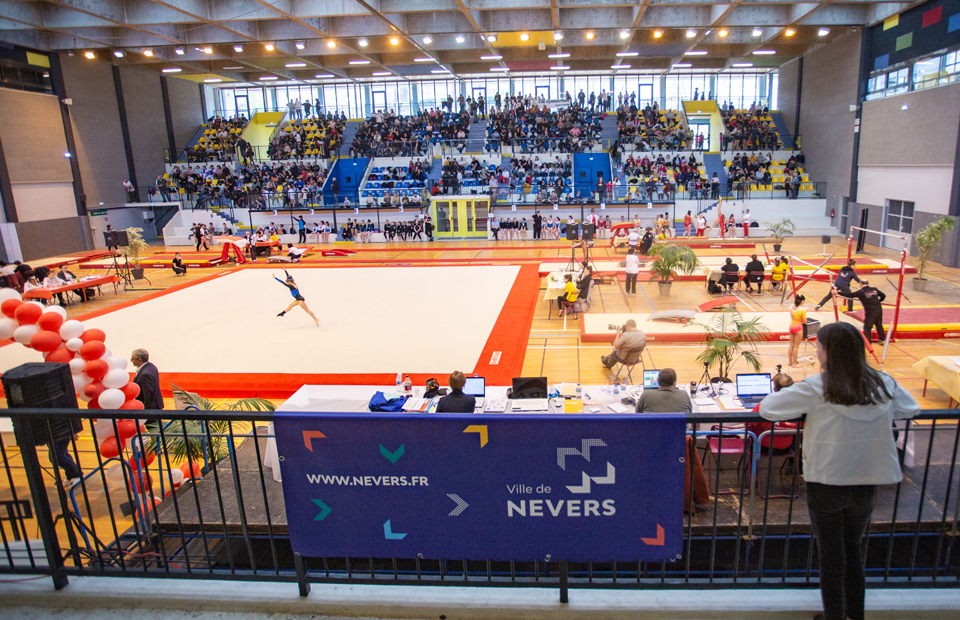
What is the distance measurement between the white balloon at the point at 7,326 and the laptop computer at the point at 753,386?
8918mm

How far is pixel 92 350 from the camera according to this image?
700 centimetres

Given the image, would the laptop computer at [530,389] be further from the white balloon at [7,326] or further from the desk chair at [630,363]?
the white balloon at [7,326]

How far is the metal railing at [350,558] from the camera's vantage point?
10.5ft

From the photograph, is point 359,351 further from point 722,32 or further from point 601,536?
point 722,32

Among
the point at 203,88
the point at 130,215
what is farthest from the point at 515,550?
the point at 203,88

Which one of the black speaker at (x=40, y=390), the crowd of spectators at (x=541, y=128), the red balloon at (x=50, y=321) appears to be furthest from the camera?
the crowd of spectators at (x=541, y=128)

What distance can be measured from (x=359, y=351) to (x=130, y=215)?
101ft

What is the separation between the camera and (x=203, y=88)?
144 feet

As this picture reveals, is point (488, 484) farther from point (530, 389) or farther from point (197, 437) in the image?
point (530, 389)

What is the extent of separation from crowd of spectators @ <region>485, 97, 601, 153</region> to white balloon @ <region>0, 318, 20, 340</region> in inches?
1226

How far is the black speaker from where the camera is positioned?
3.49 meters

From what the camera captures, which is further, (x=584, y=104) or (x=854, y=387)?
(x=584, y=104)

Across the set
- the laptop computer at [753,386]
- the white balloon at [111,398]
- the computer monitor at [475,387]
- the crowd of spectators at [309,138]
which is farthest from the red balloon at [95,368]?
the crowd of spectators at [309,138]

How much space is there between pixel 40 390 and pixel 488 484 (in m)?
2.85
